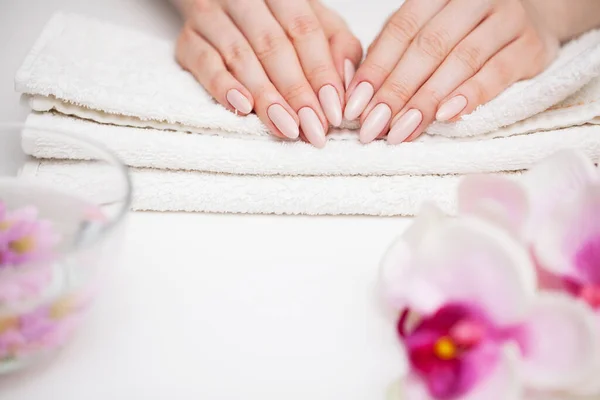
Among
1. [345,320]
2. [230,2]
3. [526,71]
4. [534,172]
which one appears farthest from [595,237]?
[230,2]

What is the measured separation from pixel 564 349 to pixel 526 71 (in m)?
0.37

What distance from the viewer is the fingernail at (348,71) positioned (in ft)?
2.05

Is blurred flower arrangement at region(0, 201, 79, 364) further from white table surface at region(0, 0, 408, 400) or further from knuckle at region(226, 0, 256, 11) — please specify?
knuckle at region(226, 0, 256, 11)

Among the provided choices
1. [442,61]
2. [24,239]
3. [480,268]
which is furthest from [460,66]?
[24,239]

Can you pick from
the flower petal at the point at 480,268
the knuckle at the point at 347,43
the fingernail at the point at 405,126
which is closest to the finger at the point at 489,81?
the fingernail at the point at 405,126

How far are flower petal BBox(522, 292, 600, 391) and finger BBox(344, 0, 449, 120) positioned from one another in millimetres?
286

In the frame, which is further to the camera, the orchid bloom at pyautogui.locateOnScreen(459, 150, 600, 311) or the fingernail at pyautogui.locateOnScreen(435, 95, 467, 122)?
the fingernail at pyautogui.locateOnScreen(435, 95, 467, 122)

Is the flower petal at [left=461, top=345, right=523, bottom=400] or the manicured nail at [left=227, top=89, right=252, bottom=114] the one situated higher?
the flower petal at [left=461, top=345, right=523, bottom=400]

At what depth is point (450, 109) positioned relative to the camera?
579mm

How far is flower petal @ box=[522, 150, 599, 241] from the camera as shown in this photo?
389 mm

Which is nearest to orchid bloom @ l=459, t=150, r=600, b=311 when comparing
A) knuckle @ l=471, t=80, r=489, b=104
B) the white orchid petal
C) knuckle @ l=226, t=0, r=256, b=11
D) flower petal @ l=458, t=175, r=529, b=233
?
flower petal @ l=458, t=175, r=529, b=233

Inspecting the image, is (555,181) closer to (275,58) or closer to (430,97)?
(430,97)

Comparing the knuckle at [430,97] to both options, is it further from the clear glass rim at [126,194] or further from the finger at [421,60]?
the clear glass rim at [126,194]

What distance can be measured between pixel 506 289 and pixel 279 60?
356 mm
